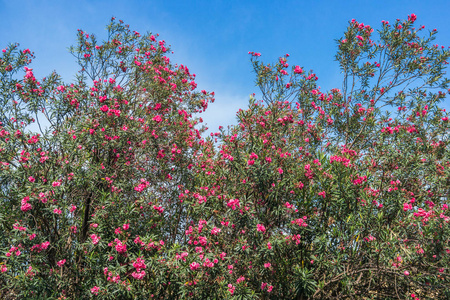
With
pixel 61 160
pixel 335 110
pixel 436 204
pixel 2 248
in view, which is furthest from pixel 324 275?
pixel 2 248

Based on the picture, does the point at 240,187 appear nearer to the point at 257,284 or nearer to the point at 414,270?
the point at 257,284

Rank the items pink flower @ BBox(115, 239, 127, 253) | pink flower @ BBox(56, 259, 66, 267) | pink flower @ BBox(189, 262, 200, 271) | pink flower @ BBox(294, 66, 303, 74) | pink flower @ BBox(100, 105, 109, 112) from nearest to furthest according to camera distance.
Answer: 1. pink flower @ BBox(189, 262, 200, 271)
2. pink flower @ BBox(115, 239, 127, 253)
3. pink flower @ BBox(56, 259, 66, 267)
4. pink flower @ BBox(100, 105, 109, 112)
5. pink flower @ BBox(294, 66, 303, 74)

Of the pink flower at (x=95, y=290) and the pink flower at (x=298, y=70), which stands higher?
the pink flower at (x=298, y=70)

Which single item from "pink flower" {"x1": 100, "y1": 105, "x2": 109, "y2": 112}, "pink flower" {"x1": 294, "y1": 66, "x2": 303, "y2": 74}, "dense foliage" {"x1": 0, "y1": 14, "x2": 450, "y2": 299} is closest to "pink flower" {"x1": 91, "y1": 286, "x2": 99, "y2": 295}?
"dense foliage" {"x1": 0, "y1": 14, "x2": 450, "y2": 299}

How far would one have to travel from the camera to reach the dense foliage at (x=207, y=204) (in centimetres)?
646

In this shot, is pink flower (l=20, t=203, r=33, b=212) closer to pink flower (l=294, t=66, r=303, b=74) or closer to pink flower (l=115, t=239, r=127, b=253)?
pink flower (l=115, t=239, r=127, b=253)

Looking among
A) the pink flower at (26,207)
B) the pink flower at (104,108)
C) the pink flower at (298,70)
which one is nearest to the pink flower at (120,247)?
the pink flower at (26,207)

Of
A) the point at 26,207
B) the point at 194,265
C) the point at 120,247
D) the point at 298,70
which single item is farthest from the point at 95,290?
the point at 298,70

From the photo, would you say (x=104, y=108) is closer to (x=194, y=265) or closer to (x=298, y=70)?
(x=194, y=265)

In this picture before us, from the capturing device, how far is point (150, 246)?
660cm

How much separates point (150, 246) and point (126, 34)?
20.6 ft

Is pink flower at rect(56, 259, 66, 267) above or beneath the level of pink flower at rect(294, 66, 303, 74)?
beneath

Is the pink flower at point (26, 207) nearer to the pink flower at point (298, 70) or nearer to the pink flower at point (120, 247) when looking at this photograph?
the pink flower at point (120, 247)

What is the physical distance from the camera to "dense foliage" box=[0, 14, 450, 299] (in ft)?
21.2
